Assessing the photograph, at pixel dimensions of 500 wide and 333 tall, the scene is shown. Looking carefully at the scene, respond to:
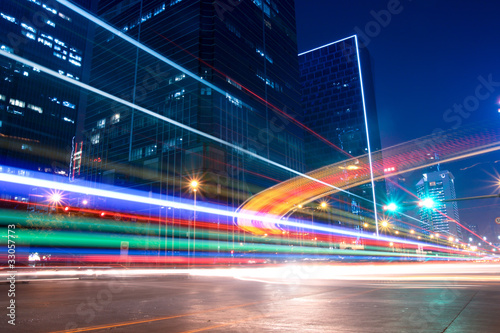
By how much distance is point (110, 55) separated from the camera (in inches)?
3086

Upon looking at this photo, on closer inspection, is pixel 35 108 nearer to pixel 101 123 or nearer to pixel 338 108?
pixel 101 123

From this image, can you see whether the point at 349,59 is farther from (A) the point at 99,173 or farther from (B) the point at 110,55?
(A) the point at 99,173

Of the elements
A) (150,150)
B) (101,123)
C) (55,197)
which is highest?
(101,123)

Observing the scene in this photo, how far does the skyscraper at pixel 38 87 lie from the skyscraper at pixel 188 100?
50775 mm

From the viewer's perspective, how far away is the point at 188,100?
66.1 metres

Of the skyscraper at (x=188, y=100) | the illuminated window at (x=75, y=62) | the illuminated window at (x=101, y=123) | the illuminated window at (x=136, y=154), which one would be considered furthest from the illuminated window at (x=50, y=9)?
the illuminated window at (x=136, y=154)

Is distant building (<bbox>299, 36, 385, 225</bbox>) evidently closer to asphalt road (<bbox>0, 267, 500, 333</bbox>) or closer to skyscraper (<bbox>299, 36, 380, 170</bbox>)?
skyscraper (<bbox>299, 36, 380, 170</bbox>)

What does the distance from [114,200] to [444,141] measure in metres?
65.8

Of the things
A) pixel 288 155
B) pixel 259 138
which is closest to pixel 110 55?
pixel 259 138

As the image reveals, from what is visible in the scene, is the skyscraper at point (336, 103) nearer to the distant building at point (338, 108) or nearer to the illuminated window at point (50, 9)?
the distant building at point (338, 108)

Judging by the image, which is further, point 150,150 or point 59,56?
point 59,56

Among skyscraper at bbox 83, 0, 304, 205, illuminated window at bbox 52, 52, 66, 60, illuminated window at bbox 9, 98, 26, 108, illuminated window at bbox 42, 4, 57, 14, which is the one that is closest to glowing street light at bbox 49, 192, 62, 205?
skyscraper at bbox 83, 0, 304, 205

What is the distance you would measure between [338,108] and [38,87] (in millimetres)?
120201

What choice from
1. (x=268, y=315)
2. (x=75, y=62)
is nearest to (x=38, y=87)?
(x=75, y=62)
